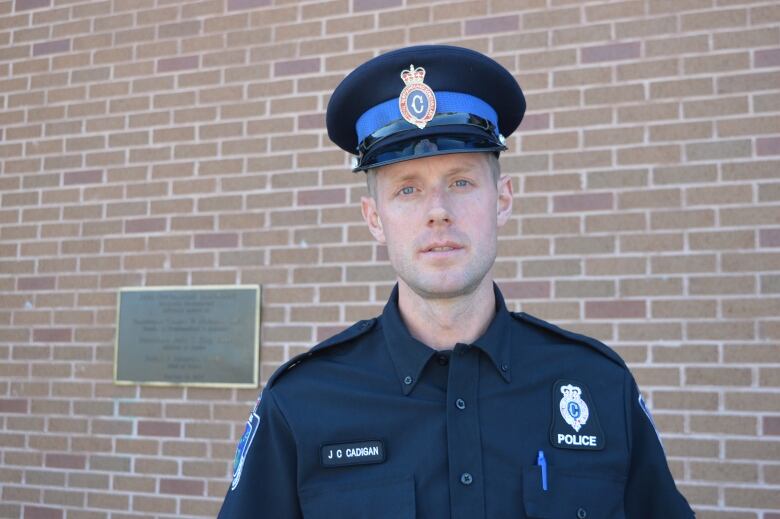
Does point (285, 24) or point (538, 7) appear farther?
point (285, 24)

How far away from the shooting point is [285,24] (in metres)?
3.98

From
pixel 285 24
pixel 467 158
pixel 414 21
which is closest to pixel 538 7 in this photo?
pixel 414 21

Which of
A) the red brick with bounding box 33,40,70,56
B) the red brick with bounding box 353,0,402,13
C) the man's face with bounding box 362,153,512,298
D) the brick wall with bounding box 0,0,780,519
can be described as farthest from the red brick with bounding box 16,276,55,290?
the man's face with bounding box 362,153,512,298

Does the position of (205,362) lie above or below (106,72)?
below

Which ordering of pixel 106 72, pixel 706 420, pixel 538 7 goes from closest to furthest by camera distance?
pixel 706 420 < pixel 538 7 < pixel 106 72

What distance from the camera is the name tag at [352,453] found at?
1750 millimetres

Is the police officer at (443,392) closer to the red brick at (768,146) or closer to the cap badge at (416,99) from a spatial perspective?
the cap badge at (416,99)

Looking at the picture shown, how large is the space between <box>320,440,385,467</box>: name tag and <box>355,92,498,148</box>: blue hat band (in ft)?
2.55

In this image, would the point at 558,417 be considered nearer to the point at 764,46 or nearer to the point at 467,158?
the point at 467,158

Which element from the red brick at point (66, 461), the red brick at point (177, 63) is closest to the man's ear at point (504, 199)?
the red brick at point (177, 63)

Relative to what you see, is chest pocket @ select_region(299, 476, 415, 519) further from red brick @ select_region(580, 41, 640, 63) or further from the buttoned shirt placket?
red brick @ select_region(580, 41, 640, 63)

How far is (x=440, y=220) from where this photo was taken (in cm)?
175

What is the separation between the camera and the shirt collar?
1.83m

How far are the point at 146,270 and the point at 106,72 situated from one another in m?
1.17
